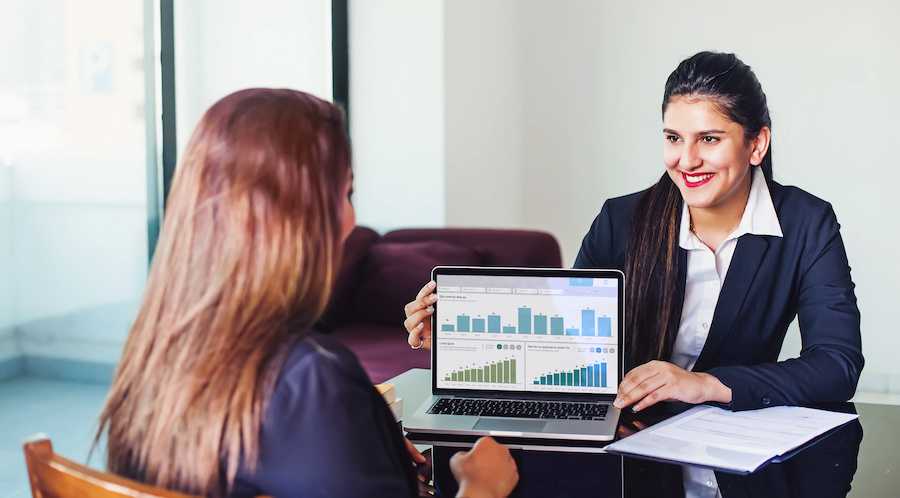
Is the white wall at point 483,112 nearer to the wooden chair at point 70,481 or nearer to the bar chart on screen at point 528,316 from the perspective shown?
the bar chart on screen at point 528,316

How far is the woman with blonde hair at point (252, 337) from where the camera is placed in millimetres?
789

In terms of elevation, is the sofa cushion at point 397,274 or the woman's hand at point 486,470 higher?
the woman's hand at point 486,470

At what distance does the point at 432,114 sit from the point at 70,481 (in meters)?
3.26

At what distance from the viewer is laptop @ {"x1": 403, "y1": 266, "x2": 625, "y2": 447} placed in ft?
4.75

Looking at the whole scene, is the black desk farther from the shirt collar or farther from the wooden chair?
the wooden chair

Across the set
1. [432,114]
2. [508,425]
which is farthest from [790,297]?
[432,114]

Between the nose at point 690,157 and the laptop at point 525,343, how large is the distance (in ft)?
1.20

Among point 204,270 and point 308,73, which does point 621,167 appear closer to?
point 308,73

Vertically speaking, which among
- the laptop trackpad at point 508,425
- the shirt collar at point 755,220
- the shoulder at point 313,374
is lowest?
the laptop trackpad at point 508,425

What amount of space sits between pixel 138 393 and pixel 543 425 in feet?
2.26

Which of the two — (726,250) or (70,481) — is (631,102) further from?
(70,481)

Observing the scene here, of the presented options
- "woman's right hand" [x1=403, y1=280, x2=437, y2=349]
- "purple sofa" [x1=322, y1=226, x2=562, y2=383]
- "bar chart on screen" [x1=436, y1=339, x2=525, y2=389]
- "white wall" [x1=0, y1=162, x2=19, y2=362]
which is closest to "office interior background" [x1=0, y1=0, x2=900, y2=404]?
"white wall" [x1=0, y1=162, x2=19, y2=362]

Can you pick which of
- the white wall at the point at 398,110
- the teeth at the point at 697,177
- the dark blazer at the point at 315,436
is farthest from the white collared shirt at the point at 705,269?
the white wall at the point at 398,110

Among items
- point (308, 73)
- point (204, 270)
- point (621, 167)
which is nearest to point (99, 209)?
point (308, 73)
